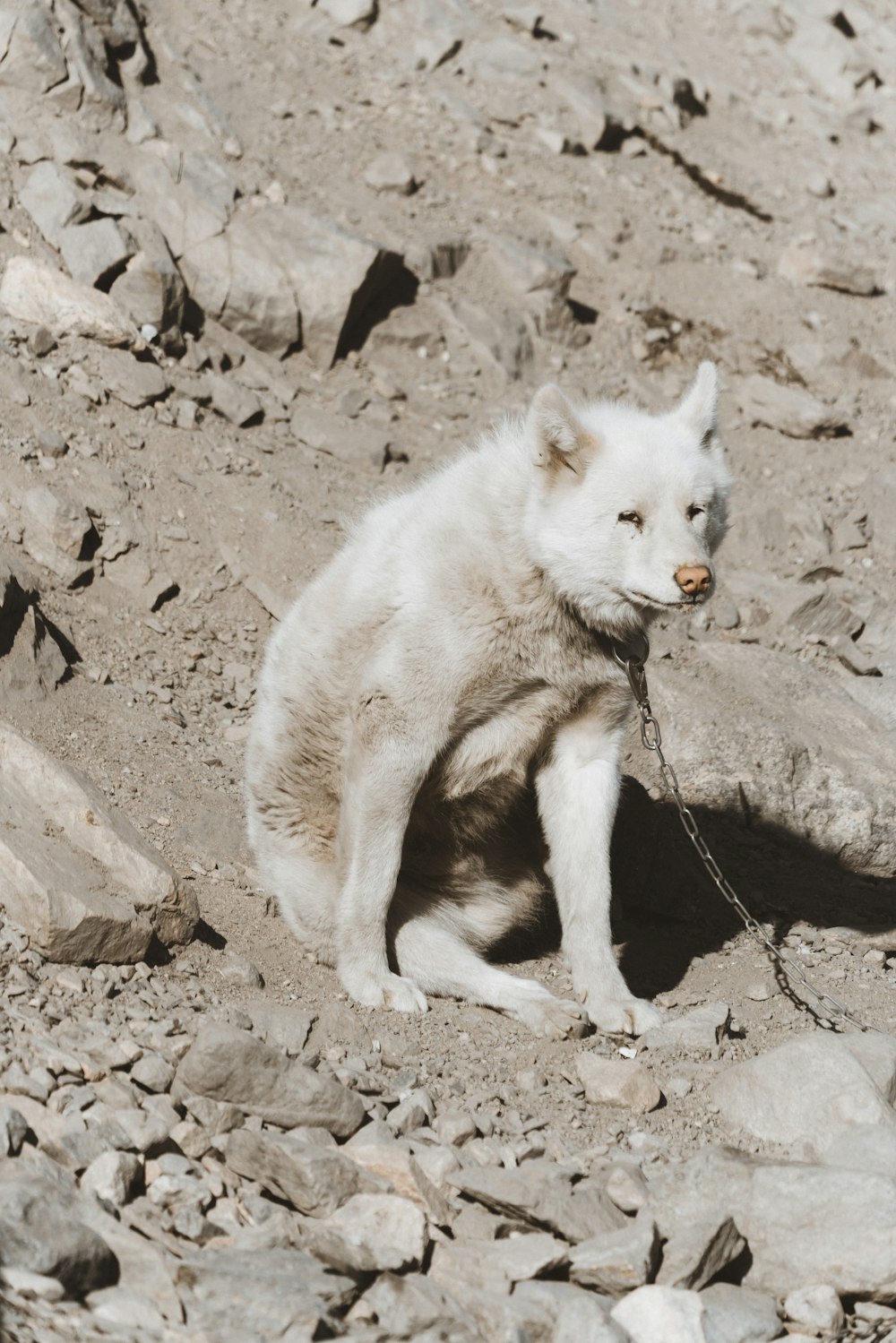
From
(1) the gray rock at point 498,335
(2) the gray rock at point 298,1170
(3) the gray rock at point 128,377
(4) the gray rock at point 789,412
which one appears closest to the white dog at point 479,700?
(2) the gray rock at point 298,1170

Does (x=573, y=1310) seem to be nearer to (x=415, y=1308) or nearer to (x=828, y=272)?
(x=415, y=1308)

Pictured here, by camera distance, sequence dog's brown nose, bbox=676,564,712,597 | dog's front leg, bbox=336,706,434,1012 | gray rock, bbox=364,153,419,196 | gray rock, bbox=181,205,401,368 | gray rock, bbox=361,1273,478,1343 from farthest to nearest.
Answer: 1. gray rock, bbox=364,153,419,196
2. gray rock, bbox=181,205,401,368
3. dog's front leg, bbox=336,706,434,1012
4. dog's brown nose, bbox=676,564,712,597
5. gray rock, bbox=361,1273,478,1343

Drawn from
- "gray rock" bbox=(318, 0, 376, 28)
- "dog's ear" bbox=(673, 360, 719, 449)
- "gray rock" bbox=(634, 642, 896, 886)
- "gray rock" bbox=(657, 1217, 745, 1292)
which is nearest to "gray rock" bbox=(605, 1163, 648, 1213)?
"gray rock" bbox=(657, 1217, 745, 1292)

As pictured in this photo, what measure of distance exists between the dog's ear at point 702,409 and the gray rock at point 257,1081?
121 inches

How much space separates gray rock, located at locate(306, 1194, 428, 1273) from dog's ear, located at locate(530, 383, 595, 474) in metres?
2.83

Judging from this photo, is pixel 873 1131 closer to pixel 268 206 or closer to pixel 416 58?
pixel 268 206

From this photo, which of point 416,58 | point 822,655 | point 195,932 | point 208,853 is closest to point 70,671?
point 208,853

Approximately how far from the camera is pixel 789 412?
453 inches

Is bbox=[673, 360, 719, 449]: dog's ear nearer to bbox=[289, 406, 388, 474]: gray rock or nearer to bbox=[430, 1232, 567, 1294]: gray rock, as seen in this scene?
bbox=[430, 1232, 567, 1294]: gray rock

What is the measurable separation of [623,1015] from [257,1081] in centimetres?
185

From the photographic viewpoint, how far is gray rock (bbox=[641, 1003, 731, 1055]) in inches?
210

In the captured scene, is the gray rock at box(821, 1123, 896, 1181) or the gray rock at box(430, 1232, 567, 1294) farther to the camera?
the gray rock at box(821, 1123, 896, 1181)

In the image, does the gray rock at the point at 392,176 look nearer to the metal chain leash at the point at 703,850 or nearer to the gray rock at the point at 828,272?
the gray rock at the point at 828,272

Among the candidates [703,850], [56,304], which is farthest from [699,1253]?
[56,304]
